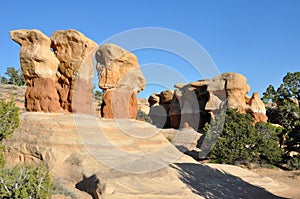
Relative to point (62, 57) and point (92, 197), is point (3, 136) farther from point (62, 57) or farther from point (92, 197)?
point (62, 57)

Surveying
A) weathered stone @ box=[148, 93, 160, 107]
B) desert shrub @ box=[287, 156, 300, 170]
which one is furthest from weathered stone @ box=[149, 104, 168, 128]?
desert shrub @ box=[287, 156, 300, 170]

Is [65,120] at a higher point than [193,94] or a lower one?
lower

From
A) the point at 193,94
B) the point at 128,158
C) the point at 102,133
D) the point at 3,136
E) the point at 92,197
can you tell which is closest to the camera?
the point at 3,136

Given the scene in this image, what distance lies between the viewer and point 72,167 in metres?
10.7

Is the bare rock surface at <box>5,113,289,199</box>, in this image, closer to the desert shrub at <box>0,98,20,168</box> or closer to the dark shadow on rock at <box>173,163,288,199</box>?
the dark shadow on rock at <box>173,163,288,199</box>

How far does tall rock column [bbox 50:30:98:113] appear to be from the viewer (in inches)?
553

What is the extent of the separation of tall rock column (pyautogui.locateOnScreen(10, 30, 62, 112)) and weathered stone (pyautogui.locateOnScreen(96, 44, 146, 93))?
2199 mm

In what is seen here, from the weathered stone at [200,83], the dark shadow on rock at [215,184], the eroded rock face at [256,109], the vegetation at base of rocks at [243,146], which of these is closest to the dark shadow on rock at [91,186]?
the dark shadow on rock at [215,184]

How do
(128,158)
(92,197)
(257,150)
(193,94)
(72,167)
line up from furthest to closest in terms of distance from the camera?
1. (193,94)
2. (257,150)
3. (128,158)
4. (72,167)
5. (92,197)

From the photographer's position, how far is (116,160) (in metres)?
11.1

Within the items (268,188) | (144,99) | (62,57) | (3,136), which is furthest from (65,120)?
(144,99)

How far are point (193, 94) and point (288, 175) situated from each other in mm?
18827

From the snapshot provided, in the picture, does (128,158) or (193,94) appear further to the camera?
(193,94)

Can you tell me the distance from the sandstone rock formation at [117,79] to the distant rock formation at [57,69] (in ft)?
2.07
